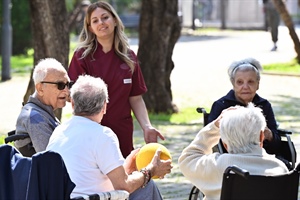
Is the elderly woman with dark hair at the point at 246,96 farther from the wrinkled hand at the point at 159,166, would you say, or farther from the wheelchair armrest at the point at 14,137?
the wheelchair armrest at the point at 14,137

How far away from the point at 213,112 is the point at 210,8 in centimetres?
4142

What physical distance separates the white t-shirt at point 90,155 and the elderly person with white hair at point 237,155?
1.65 ft

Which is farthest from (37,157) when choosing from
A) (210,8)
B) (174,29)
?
(210,8)

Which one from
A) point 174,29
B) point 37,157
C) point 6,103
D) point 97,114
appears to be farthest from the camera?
point 6,103

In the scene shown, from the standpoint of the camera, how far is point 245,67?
7285 mm

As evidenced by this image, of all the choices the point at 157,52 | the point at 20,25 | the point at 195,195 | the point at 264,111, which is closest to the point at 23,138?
the point at 195,195

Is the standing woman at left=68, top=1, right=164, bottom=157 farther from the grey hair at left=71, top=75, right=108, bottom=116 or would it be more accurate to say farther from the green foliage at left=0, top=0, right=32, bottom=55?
the green foliage at left=0, top=0, right=32, bottom=55

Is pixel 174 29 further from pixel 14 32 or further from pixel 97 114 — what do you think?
pixel 14 32

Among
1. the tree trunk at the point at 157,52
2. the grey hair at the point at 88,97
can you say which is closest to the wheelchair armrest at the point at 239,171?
the grey hair at the point at 88,97

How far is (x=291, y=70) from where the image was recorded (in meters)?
→ 20.8

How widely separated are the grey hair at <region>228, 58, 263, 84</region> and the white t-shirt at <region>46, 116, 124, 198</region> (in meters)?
2.12

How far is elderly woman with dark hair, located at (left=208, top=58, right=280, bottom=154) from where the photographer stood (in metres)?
7.18

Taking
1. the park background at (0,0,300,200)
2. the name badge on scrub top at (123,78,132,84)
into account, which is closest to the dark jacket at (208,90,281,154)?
the name badge on scrub top at (123,78,132,84)

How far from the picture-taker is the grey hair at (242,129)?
509cm
